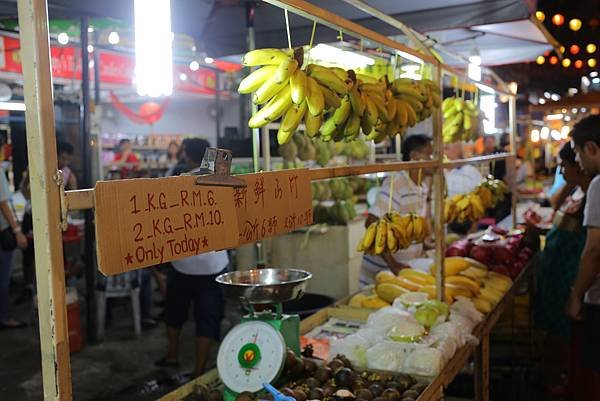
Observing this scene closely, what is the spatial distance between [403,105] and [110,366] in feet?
12.8

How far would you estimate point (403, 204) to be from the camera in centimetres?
432

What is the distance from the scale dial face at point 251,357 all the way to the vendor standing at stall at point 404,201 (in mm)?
1970

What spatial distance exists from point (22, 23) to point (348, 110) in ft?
4.65

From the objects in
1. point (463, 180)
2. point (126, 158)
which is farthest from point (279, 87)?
point (126, 158)

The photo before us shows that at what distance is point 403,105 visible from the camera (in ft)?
9.19

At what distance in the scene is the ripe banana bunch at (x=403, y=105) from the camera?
2691 millimetres

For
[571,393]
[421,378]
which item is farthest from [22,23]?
[571,393]

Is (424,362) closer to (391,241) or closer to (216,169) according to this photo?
(391,241)

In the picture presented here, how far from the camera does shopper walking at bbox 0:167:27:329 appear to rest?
225 inches

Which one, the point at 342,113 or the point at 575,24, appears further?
the point at 575,24

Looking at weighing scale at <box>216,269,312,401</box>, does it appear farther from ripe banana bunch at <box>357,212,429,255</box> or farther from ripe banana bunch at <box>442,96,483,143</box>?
ripe banana bunch at <box>442,96,483,143</box>

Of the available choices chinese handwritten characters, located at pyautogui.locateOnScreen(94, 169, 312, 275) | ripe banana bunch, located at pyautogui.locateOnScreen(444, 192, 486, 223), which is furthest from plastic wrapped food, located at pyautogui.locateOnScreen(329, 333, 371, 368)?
ripe banana bunch, located at pyautogui.locateOnScreen(444, 192, 486, 223)

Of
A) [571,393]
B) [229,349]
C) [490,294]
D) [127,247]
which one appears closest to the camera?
[127,247]

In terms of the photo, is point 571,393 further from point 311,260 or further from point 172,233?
point 172,233
